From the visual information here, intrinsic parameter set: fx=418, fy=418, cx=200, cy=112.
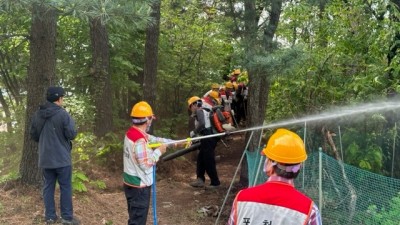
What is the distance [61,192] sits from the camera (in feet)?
18.4

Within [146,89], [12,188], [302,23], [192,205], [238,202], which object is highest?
[302,23]


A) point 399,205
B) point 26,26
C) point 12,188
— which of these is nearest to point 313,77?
point 399,205

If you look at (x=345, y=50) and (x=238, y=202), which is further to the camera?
(x=345, y=50)

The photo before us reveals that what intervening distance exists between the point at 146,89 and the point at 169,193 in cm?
271

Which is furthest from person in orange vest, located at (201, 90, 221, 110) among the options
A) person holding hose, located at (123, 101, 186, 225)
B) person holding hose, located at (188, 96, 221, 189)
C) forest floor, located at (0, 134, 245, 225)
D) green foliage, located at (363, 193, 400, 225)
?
green foliage, located at (363, 193, 400, 225)

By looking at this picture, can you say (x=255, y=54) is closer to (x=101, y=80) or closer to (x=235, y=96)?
(x=101, y=80)

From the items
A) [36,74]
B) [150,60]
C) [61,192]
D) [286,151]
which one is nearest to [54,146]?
[61,192]

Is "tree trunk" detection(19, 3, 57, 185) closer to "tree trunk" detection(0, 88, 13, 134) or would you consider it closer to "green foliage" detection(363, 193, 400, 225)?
"green foliage" detection(363, 193, 400, 225)

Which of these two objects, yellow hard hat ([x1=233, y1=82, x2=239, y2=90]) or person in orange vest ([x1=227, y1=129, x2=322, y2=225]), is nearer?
person in orange vest ([x1=227, y1=129, x2=322, y2=225])

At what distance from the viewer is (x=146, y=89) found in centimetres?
1013

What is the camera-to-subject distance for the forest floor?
5.97 m

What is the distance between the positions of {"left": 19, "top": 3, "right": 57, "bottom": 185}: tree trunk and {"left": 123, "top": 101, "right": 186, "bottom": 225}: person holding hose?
1789 mm

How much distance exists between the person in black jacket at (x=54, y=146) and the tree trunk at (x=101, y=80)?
4.30 m

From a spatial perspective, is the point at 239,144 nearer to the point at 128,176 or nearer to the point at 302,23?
the point at 302,23
